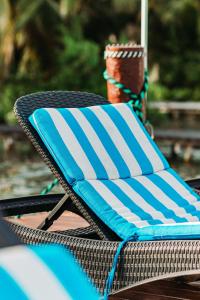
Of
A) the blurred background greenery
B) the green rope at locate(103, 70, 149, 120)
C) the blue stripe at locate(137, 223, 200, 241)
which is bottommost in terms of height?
the blurred background greenery

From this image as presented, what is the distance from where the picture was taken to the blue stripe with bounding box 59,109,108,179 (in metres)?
3.64

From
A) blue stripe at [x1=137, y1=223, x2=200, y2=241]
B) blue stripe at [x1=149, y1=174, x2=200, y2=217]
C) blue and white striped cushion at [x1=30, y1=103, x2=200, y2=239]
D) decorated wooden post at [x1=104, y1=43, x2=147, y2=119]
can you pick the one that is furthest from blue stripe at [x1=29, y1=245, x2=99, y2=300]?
decorated wooden post at [x1=104, y1=43, x2=147, y2=119]

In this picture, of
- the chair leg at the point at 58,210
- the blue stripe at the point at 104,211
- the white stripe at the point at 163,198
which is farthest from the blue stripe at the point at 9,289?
the white stripe at the point at 163,198

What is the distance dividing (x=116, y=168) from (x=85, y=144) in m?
0.17

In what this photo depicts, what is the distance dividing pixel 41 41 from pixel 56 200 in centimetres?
1972

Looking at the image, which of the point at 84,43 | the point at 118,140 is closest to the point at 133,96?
the point at 118,140

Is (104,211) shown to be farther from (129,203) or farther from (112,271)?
(112,271)

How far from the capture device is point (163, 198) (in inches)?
146

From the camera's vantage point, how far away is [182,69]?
26141 mm

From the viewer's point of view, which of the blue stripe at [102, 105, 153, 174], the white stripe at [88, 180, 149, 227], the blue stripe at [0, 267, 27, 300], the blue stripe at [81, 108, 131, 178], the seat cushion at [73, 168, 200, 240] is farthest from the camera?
the blue stripe at [102, 105, 153, 174]

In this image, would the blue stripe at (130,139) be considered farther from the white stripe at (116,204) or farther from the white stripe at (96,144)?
the white stripe at (116,204)

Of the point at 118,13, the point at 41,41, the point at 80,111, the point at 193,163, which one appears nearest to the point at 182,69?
the point at 118,13

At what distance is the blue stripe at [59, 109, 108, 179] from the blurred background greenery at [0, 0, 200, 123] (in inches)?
551

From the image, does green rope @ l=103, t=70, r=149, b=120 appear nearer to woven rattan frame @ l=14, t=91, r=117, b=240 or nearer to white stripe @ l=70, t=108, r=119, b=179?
woven rattan frame @ l=14, t=91, r=117, b=240
